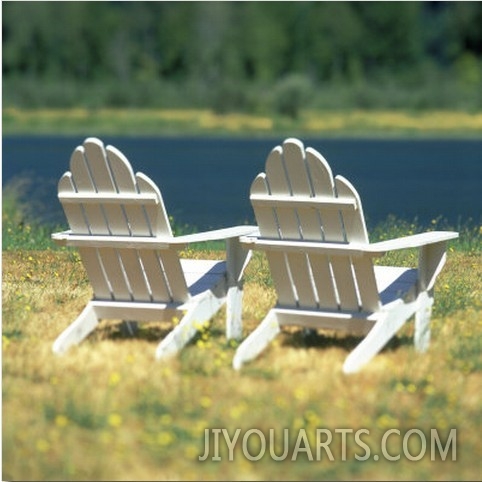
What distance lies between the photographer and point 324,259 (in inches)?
263

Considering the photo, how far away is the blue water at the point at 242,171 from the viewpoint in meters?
23.4

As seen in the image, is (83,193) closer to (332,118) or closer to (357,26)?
(332,118)

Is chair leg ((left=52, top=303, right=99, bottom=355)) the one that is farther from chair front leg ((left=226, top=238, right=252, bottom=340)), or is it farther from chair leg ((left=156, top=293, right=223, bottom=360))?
chair front leg ((left=226, top=238, right=252, bottom=340))

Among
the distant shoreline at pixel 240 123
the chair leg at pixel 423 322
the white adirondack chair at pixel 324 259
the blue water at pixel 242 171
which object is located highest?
the white adirondack chair at pixel 324 259

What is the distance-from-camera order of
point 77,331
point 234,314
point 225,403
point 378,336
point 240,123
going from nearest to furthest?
point 225,403
point 378,336
point 77,331
point 234,314
point 240,123

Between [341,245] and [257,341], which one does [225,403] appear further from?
[341,245]

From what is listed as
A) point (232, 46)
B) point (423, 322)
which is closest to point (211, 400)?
point (423, 322)

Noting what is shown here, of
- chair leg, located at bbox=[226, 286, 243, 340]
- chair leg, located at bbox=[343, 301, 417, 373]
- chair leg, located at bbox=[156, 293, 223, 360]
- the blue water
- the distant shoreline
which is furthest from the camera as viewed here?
the distant shoreline

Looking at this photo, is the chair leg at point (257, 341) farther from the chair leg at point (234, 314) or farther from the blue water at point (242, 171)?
the blue water at point (242, 171)

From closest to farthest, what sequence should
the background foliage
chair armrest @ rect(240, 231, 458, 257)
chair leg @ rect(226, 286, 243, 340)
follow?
1. chair armrest @ rect(240, 231, 458, 257)
2. chair leg @ rect(226, 286, 243, 340)
3. the background foliage

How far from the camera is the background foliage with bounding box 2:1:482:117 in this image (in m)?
69.8

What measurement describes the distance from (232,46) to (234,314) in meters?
68.9

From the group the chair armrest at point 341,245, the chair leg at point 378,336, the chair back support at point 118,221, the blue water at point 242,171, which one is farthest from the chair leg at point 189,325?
the blue water at point 242,171

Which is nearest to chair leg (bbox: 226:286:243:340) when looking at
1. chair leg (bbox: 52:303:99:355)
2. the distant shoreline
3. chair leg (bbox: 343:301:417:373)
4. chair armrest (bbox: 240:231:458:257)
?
chair armrest (bbox: 240:231:458:257)
